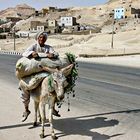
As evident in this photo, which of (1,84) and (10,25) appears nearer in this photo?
(1,84)

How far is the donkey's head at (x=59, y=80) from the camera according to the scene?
7172 millimetres

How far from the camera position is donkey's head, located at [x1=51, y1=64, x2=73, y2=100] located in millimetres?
7172

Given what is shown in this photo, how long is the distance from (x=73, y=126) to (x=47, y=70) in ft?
6.18

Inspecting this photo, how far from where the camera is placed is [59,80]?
7.25 meters

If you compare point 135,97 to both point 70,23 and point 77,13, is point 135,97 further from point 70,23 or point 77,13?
point 77,13

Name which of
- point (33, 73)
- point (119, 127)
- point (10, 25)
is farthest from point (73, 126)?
point (10, 25)

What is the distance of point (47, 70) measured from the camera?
7.79 metres

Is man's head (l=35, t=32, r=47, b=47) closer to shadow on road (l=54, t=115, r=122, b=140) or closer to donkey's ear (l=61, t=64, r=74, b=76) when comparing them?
donkey's ear (l=61, t=64, r=74, b=76)

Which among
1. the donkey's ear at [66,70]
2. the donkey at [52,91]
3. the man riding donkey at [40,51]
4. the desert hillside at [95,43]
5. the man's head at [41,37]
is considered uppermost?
the man's head at [41,37]

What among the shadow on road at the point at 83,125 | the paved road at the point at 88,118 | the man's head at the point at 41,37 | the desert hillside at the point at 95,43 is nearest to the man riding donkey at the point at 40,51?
the man's head at the point at 41,37

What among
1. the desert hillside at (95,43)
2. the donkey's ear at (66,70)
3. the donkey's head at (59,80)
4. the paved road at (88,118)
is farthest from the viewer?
the desert hillside at (95,43)

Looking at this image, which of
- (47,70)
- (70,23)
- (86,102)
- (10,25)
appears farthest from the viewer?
(10,25)

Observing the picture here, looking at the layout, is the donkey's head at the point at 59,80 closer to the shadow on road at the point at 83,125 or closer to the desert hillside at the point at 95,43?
the shadow on road at the point at 83,125

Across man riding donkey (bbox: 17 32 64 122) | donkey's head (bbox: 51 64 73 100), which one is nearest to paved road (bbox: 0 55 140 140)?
man riding donkey (bbox: 17 32 64 122)
